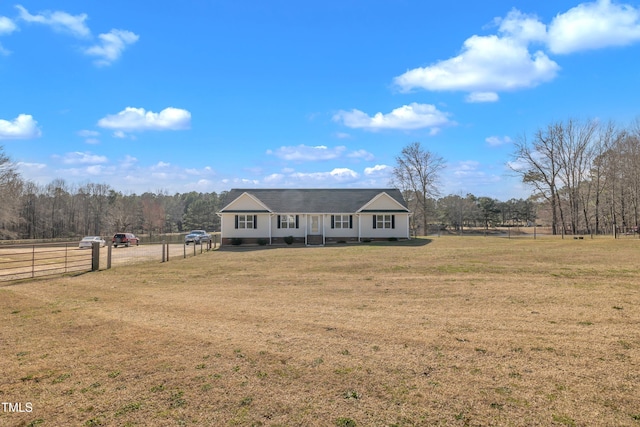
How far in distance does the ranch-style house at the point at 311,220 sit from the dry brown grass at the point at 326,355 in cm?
2189

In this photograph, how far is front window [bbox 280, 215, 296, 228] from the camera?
112 feet

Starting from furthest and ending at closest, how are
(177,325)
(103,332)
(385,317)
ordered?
1. (385,317)
2. (177,325)
3. (103,332)

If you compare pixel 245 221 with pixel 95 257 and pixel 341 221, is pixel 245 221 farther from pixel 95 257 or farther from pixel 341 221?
pixel 95 257

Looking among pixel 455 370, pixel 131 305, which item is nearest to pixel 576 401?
pixel 455 370

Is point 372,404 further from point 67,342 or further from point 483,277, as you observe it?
point 483,277

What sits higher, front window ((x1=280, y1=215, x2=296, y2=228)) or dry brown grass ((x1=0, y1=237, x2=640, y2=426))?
front window ((x1=280, y1=215, x2=296, y2=228))

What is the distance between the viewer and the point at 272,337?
21.2 ft

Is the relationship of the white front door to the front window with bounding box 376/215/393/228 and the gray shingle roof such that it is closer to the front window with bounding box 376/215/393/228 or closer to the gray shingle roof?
the gray shingle roof

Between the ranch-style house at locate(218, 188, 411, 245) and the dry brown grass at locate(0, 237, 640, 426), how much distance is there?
21889mm

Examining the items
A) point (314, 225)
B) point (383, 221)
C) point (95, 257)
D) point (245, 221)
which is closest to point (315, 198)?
point (314, 225)

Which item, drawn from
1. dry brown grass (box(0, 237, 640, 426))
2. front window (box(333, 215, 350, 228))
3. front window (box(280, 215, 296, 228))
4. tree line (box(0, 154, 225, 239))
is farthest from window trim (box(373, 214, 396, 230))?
tree line (box(0, 154, 225, 239))

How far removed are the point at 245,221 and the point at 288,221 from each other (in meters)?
3.99

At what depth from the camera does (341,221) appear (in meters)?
34.6

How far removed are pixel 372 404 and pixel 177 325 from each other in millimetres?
4702
